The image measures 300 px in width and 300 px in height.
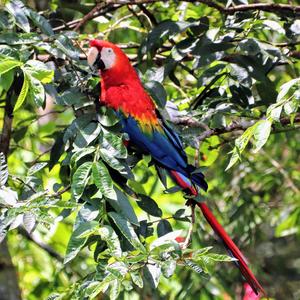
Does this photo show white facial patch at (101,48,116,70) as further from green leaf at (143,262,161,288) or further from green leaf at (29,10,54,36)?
green leaf at (143,262,161,288)

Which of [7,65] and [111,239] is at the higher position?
[7,65]

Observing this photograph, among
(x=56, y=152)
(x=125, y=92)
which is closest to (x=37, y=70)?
(x=56, y=152)

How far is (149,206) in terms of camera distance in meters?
1.70

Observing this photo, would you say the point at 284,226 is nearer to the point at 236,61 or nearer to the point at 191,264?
the point at 236,61

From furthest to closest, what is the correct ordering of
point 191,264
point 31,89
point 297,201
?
point 297,201
point 31,89
point 191,264

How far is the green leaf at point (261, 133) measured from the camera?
4.84 feet

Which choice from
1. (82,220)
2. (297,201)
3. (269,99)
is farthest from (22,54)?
(297,201)

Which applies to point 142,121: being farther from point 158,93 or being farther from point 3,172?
point 3,172

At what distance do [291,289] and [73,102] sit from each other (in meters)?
1.63

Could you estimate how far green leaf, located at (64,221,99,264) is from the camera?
4.50ft

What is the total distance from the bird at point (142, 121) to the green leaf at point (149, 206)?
0.47 ft

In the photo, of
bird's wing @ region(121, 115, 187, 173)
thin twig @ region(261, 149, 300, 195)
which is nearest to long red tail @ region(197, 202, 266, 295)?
bird's wing @ region(121, 115, 187, 173)

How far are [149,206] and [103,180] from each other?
0.92 ft

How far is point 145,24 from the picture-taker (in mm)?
2357
